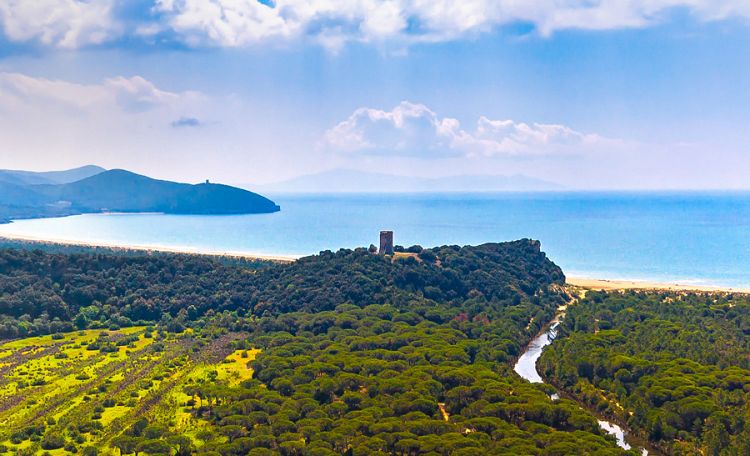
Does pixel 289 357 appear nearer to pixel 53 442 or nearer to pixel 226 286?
pixel 53 442

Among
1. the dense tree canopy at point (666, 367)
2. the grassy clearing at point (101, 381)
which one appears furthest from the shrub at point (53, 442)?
the dense tree canopy at point (666, 367)

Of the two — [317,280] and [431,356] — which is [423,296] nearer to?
[317,280]

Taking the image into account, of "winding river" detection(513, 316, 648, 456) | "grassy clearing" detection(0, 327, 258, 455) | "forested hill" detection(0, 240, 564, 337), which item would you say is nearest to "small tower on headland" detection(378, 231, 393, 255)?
"forested hill" detection(0, 240, 564, 337)

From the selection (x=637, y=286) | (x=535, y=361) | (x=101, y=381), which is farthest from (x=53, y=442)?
(x=637, y=286)

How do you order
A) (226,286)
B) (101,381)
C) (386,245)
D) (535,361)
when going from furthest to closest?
(386,245) → (226,286) → (535,361) → (101,381)

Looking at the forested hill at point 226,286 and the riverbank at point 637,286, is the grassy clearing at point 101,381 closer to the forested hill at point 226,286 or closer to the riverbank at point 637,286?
the forested hill at point 226,286
